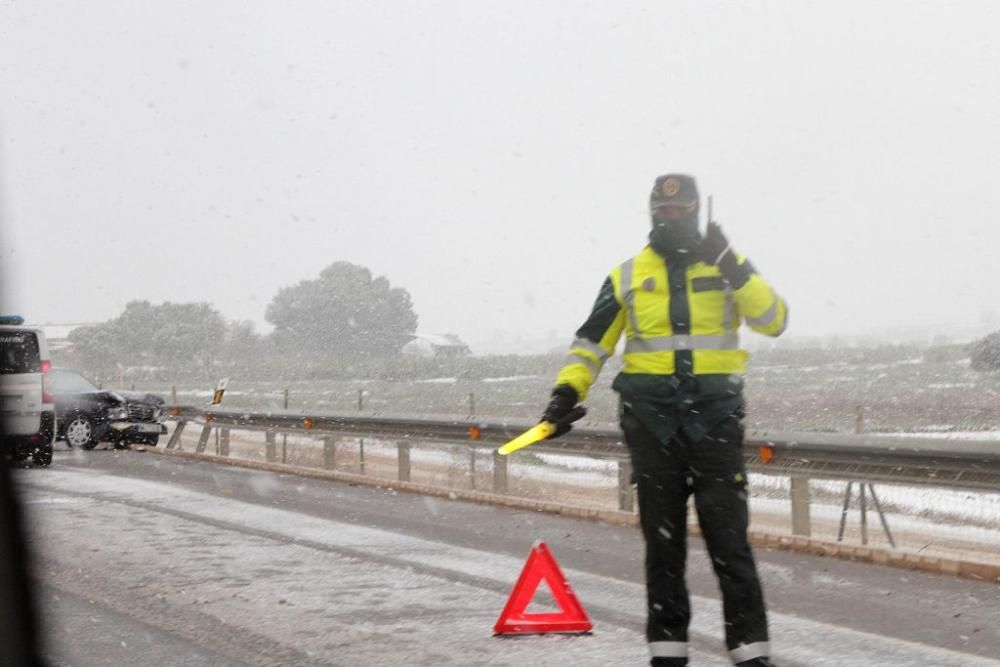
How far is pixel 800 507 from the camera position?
Result: 31.2 feet

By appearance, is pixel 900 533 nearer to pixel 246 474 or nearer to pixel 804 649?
pixel 804 649

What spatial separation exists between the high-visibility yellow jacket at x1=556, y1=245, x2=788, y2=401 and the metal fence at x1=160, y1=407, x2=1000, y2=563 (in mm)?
1318

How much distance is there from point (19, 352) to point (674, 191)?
46.8 ft

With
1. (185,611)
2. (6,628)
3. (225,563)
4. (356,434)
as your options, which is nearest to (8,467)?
(6,628)

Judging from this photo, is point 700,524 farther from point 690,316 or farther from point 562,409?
point 690,316

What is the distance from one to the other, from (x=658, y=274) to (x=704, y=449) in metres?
0.73

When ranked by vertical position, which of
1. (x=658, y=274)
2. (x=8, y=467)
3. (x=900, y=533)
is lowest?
(x=900, y=533)

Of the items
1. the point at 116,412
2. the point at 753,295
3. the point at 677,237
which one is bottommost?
the point at 116,412

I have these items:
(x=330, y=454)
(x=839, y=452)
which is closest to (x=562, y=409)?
(x=839, y=452)

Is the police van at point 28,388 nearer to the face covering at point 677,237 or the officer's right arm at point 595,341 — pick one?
the officer's right arm at point 595,341

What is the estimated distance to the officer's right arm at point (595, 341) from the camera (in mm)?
5301

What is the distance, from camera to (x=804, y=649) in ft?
19.8

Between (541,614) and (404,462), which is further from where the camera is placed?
(404,462)

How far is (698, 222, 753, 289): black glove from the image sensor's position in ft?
16.3
